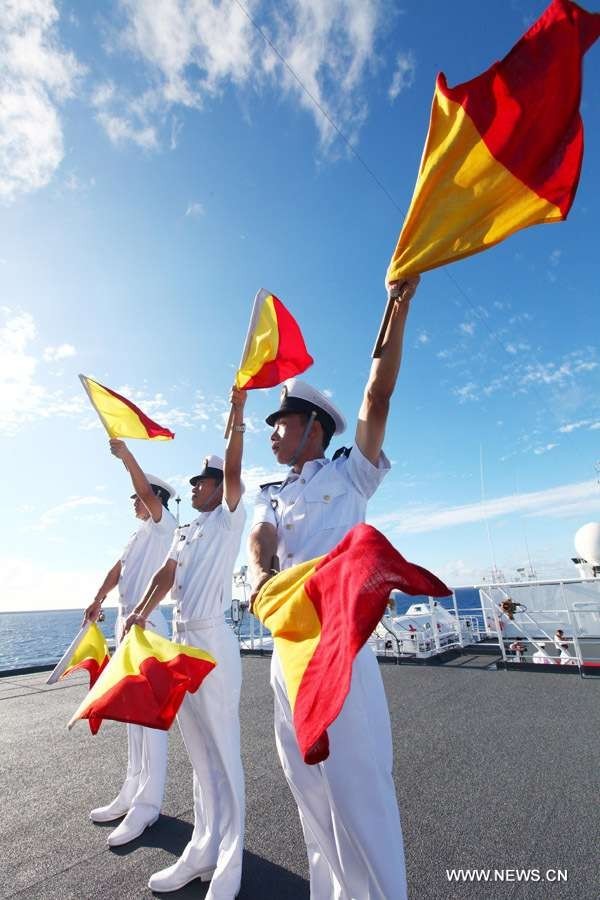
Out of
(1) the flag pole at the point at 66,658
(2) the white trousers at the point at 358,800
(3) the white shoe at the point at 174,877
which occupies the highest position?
(1) the flag pole at the point at 66,658

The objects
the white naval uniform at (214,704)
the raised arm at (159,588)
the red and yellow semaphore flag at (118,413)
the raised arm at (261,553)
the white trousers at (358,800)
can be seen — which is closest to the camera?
the white trousers at (358,800)

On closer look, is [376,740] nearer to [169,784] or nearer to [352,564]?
[352,564]

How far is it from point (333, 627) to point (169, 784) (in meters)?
3.90

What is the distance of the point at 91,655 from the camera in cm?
388

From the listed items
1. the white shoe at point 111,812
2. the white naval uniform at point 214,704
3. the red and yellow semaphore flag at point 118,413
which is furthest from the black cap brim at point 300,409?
the white shoe at point 111,812

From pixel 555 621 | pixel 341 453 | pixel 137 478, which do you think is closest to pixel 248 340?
pixel 341 453

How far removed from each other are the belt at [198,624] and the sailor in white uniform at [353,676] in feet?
4.02

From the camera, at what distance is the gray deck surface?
250 centimetres

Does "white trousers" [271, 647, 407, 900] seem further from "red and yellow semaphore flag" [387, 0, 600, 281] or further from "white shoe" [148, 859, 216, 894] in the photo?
"red and yellow semaphore flag" [387, 0, 600, 281]

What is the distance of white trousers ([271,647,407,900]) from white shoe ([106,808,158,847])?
2.03 m

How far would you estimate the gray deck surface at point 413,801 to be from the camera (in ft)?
8.21

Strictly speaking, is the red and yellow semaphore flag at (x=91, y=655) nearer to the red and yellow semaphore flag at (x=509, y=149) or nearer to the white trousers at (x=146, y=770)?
the white trousers at (x=146, y=770)

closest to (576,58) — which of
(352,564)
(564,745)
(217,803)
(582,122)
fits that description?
(582,122)

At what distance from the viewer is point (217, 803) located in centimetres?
267
